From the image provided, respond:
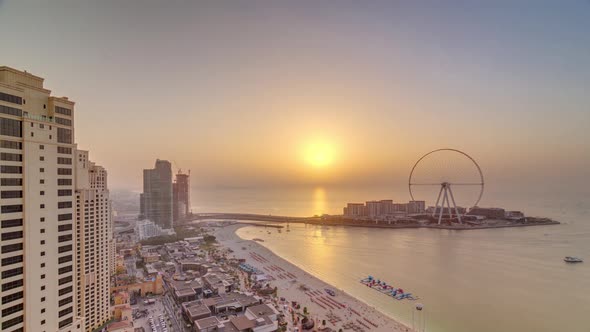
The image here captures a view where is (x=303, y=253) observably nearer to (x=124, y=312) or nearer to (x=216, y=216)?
(x=124, y=312)

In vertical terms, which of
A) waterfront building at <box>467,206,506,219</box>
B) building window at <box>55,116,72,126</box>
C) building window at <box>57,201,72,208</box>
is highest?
building window at <box>55,116,72,126</box>

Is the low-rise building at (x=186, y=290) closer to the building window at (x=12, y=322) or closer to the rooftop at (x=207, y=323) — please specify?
the rooftop at (x=207, y=323)

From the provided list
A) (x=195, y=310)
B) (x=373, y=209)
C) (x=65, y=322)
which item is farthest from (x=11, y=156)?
(x=373, y=209)

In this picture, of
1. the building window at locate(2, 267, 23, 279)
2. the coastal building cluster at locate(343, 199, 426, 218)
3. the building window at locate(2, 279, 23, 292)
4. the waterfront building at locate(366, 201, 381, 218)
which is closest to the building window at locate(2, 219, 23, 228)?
the building window at locate(2, 267, 23, 279)

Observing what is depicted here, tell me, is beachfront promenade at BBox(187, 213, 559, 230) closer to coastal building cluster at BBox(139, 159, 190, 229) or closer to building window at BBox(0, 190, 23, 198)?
coastal building cluster at BBox(139, 159, 190, 229)

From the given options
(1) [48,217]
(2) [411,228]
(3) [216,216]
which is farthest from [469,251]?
(3) [216,216]

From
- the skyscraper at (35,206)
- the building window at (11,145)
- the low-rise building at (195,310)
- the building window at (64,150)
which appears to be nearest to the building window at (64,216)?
the skyscraper at (35,206)

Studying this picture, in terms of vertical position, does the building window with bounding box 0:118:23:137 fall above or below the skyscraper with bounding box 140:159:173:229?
above
